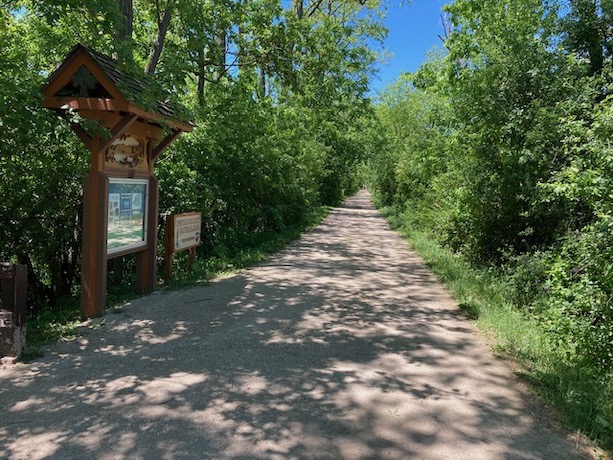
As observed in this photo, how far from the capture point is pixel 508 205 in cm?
941

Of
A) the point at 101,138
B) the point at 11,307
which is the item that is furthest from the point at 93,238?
the point at 11,307

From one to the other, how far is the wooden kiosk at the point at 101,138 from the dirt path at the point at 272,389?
844 mm

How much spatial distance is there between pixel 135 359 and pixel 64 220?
154 inches

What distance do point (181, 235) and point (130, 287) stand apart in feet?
4.45

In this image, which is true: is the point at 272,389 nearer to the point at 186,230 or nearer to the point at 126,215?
the point at 126,215

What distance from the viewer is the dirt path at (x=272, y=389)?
11.1 ft

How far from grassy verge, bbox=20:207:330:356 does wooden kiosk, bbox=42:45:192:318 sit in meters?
0.45

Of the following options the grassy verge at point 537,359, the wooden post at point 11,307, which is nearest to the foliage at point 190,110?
the wooden post at point 11,307

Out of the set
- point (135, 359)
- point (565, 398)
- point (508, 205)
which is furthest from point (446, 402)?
point (508, 205)

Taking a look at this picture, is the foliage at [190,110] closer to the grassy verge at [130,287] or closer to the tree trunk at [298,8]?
the grassy verge at [130,287]

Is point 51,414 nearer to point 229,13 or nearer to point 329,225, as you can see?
point 229,13

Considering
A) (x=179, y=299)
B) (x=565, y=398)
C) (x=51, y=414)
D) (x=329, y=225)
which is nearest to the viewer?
(x=51, y=414)

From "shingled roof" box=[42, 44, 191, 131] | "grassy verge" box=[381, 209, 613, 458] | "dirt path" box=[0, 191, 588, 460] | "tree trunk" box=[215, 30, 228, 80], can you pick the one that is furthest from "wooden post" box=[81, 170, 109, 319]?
"tree trunk" box=[215, 30, 228, 80]

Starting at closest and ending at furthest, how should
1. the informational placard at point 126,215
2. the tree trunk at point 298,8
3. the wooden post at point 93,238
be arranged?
the wooden post at point 93,238 < the informational placard at point 126,215 < the tree trunk at point 298,8
